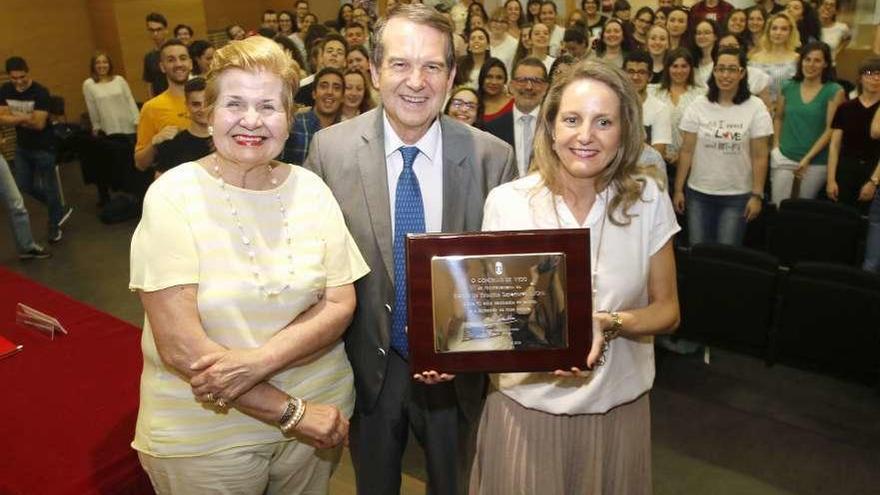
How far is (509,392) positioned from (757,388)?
8.34 feet

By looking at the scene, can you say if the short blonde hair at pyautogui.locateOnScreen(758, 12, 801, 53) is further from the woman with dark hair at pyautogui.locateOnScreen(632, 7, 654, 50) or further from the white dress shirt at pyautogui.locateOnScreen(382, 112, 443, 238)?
the white dress shirt at pyautogui.locateOnScreen(382, 112, 443, 238)

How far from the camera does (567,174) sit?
2004 mm

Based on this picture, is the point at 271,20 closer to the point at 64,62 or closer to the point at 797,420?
the point at 64,62

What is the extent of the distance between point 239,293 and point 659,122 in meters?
4.20

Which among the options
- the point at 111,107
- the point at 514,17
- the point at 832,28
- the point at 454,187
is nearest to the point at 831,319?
the point at 454,187

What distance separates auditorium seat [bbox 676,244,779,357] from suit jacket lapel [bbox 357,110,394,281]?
2475 millimetres

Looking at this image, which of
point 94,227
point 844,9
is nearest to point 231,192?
point 94,227

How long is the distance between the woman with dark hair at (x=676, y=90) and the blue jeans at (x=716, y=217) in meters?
0.43

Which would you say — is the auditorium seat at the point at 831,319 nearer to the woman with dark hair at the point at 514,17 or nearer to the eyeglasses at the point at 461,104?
the eyeglasses at the point at 461,104

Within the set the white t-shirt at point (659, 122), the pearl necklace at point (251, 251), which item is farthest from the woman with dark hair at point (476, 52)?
the pearl necklace at point (251, 251)

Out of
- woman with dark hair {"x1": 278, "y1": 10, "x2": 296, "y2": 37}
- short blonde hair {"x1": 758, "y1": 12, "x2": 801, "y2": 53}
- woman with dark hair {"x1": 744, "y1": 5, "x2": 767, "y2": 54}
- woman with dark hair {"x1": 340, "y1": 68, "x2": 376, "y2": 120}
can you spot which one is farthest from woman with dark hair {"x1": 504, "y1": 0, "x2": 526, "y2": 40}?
woman with dark hair {"x1": 340, "y1": 68, "x2": 376, "y2": 120}

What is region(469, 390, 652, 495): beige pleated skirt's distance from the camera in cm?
200

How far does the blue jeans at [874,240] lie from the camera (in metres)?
4.48

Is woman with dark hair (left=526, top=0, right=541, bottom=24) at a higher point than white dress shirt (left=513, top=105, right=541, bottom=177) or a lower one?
higher
